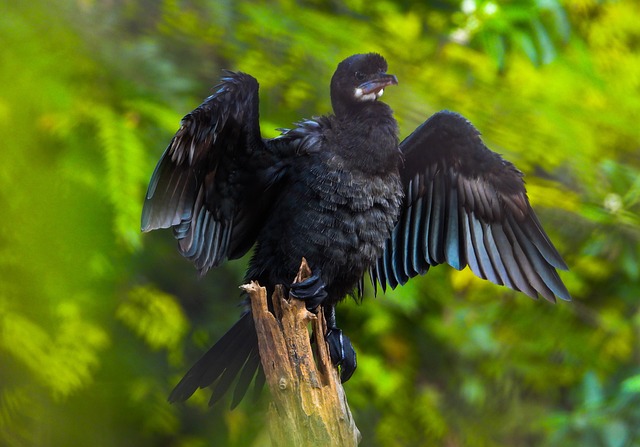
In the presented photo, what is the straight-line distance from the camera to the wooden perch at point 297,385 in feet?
8.24

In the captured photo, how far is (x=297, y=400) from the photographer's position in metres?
2.53

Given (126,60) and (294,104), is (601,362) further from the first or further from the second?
(126,60)

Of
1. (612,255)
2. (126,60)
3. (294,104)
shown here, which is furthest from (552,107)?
(126,60)

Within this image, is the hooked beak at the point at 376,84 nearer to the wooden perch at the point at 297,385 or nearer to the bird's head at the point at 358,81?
the bird's head at the point at 358,81

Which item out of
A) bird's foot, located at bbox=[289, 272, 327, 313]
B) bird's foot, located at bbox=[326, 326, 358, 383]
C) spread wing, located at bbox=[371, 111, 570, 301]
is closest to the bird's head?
spread wing, located at bbox=[371, 111, 570, 301]

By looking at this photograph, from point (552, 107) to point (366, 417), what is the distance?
2.12 m

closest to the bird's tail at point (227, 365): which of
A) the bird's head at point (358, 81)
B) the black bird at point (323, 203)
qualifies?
the black bird at point (323, 203)

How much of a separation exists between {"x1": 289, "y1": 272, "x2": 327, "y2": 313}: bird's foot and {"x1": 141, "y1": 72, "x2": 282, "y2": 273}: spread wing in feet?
1.14

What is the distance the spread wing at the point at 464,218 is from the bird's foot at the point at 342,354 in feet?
1.33

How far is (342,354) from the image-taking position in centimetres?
318

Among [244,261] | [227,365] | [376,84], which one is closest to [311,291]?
[227,365]

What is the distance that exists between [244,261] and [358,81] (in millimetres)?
1433

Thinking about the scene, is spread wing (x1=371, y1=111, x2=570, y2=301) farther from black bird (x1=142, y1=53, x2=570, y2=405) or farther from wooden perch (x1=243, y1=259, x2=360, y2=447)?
wooden perch (x1=243, y1=259, x2=360, y2=447)

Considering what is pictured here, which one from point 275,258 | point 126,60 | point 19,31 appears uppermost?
point 126,60
